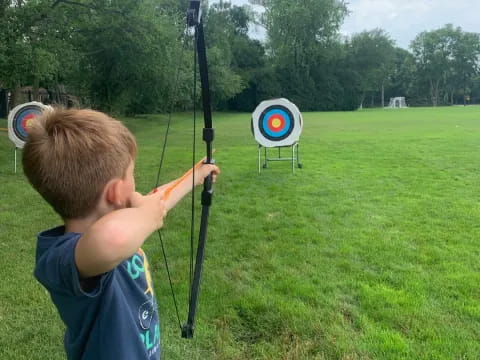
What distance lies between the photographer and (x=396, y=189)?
5555 millimetres

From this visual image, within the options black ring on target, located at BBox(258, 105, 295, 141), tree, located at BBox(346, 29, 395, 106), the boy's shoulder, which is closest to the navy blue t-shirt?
the boy's shoulder

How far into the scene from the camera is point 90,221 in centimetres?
90

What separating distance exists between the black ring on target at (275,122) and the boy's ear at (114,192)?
6.58 metres

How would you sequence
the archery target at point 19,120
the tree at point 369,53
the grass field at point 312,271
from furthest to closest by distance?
the tree at point 369,53 < the archery target at point 19,120 < the grass field at point 312,271

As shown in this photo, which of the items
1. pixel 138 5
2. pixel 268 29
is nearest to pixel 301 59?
pixel 268 29

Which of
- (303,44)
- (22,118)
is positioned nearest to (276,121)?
(22,118)

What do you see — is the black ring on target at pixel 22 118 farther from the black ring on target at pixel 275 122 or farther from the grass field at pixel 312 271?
the black ring on target at pixel 275 122

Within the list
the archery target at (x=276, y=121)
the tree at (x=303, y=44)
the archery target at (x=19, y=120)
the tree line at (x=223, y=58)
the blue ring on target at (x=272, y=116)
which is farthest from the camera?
the tree at (x=303, y=44)

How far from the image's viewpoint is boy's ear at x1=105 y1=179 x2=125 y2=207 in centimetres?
88

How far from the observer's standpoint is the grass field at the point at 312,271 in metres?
2.21

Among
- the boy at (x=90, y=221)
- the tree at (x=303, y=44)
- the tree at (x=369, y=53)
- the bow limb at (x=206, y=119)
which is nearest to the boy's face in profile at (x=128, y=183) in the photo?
the boy at (x=90, y=221)

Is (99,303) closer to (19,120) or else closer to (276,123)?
(276,123)

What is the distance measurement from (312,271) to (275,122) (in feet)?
15.4

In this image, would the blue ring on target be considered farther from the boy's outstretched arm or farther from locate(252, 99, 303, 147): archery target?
the boy's outstretched arm
